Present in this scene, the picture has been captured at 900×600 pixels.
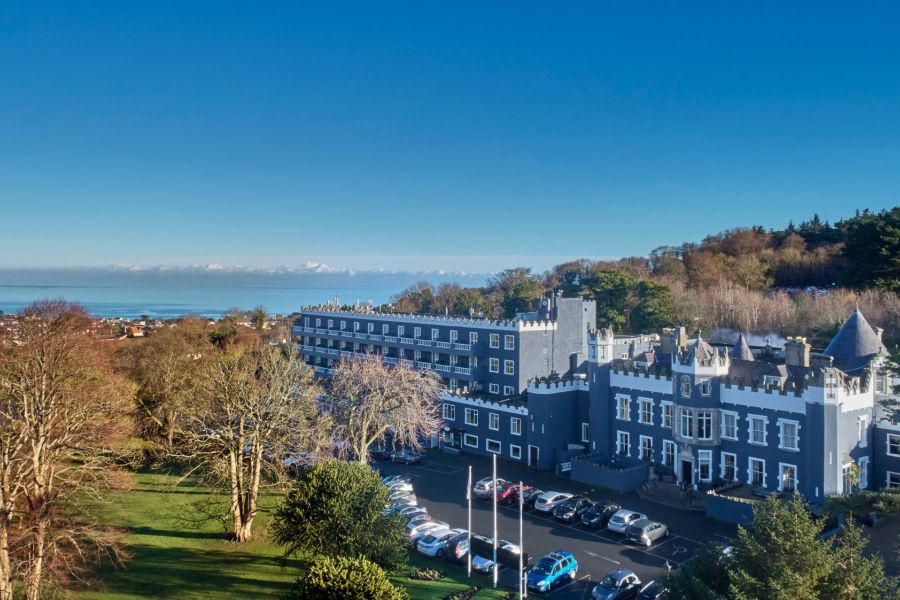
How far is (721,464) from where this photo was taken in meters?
34.8

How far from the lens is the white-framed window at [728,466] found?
34.3 m

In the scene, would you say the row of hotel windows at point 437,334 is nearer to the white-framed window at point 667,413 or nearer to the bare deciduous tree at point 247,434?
the white-framed window at point 667,413

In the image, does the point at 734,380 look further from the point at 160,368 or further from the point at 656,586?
the point at 160,368

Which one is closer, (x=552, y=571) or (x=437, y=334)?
(x=552, y=571)

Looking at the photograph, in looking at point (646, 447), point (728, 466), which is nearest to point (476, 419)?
point (646, 447)

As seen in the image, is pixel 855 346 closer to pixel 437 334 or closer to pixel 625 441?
pixel 625 441

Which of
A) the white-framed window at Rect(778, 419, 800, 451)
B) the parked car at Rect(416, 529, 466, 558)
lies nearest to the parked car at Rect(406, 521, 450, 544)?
the parked car at Rect(416, 529, 466, 558)

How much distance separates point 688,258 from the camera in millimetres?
103312

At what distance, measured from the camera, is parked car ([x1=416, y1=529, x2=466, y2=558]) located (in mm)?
27620

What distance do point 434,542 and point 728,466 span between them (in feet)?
56.3

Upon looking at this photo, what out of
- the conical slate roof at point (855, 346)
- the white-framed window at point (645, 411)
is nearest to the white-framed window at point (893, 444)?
the conical slate roof at point (855, 346)

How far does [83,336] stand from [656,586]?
3584 centimetres

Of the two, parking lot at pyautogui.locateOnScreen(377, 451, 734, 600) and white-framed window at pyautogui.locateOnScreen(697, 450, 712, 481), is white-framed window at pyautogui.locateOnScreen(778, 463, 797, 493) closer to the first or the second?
white-framed window at pyautogui.locateOnScreen(697, 450, 712, 481)

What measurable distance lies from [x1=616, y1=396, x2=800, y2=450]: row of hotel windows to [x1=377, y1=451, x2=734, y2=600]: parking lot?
464 cm
